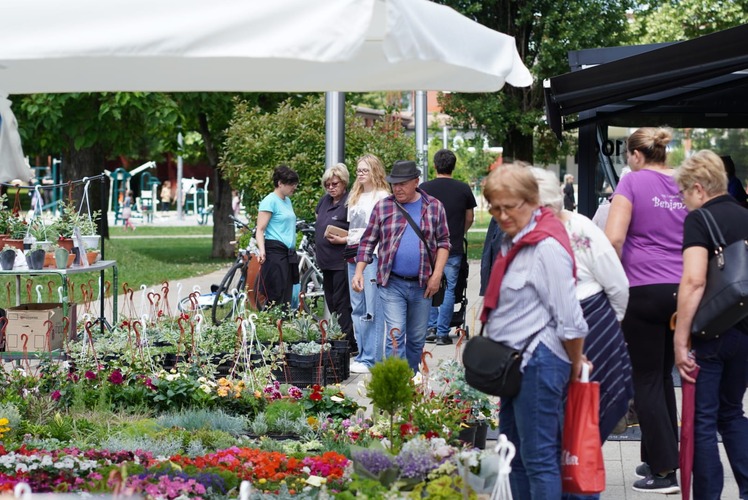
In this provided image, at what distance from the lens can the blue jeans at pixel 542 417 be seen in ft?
13.8

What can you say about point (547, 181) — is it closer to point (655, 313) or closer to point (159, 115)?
→ point (655, 313)

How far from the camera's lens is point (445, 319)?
36.5 feet

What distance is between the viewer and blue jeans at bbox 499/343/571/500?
4.19 m

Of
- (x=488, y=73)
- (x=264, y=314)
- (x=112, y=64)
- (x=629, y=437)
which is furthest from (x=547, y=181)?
(x=264, y=314)

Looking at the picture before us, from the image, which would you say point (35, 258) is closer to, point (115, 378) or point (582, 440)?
point (115, 378)

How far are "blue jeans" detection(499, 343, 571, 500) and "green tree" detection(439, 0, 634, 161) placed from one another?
22036 mm

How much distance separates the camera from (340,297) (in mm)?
10008

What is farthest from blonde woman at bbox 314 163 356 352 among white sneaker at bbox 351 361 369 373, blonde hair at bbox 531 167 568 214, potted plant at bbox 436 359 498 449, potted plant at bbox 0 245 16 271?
blonde hair at bbox 531 167 568 214

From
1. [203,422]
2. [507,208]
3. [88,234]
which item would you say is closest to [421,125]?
[88,234]

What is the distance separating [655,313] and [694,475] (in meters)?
0.83

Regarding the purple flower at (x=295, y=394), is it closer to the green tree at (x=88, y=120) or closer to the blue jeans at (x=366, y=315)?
the blue jeans at (x=366, y=315)

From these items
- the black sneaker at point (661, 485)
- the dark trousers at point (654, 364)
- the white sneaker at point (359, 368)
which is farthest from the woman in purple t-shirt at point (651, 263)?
the white sneaker at point (359, 368)

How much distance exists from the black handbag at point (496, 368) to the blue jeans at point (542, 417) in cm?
4

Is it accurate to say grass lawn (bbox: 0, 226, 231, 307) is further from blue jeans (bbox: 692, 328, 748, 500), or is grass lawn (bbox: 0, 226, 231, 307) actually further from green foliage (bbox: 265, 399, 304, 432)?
blue jeans (bbox: 692, 328, 748, 500)
